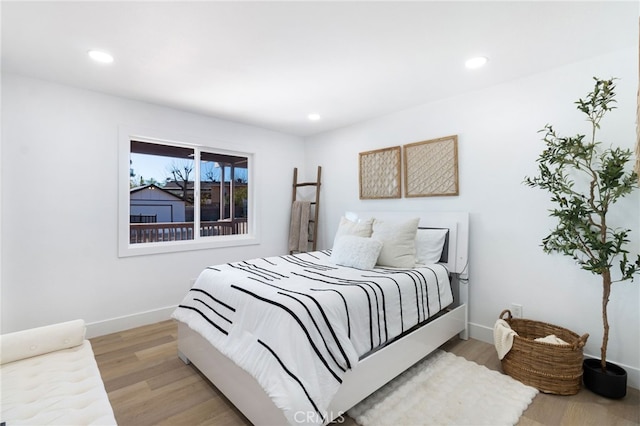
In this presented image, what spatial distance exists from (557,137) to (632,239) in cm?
89

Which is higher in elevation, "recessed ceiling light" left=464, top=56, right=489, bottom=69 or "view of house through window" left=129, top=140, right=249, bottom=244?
"recessed ceiling light" left=464, top=56, right=489, bottom=69

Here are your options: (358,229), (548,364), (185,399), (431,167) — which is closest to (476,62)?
(431,167)

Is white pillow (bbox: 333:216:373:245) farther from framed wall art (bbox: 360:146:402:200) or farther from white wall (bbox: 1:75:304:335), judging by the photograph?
white wall (bbox: 1:75:304:335)

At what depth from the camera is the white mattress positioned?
1.21 meters

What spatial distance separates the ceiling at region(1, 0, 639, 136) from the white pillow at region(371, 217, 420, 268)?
132 cm

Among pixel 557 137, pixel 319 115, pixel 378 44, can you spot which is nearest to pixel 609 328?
pixel 557 137

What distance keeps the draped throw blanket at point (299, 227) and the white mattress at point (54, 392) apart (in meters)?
2.83

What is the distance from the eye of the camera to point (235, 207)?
164 inches

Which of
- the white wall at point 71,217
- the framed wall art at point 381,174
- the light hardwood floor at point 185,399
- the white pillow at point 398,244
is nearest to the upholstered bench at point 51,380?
the light hardwood floor at point 185,399

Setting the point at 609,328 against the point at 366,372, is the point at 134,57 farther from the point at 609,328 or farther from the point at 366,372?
the point at 609,328

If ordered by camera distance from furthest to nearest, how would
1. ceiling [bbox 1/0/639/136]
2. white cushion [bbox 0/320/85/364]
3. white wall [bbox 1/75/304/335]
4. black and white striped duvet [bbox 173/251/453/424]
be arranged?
white wall [bbox 1/75/304/335]
ceiling [bbox 1/0/639/136]
white cushion [bbox 0/320/85/364]
black and white striped duvet [bbox 173/251/453/424]

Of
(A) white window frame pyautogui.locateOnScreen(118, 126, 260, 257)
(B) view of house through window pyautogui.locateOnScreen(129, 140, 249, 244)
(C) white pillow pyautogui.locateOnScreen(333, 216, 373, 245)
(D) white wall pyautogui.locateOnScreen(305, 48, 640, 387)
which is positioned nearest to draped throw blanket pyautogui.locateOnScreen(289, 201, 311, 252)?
(A) white window frame pyautogui.locateOnScreen(118, 126, 260, 257)

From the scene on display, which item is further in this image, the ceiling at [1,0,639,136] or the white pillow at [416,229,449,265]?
the white pillow at [416,229,449,265]

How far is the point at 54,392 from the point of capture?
4.49 feet
